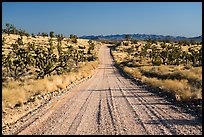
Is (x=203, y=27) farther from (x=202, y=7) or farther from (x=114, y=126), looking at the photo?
(x=114, y=126)

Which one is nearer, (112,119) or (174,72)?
(112,119)

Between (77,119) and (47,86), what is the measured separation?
35.2 ft

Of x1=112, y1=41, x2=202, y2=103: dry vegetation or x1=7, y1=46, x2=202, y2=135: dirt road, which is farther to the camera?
x1=112, y1=41, x2=202, y2=103: dry vegetation

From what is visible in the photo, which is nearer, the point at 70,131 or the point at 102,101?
the point at 70,131

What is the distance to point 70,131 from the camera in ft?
30.7

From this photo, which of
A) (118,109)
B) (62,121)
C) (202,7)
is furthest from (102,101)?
(202,7)

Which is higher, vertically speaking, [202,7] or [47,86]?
[202,7]

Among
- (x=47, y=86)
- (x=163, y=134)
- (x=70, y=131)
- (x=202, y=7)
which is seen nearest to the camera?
(x=163, y=134)

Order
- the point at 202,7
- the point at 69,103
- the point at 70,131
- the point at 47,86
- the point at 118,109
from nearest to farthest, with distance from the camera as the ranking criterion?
the point at 70,131
the point at 202,7
the point at 118,109
the point at 69,103
the point at 47,86

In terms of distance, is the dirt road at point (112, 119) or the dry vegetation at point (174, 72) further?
the dry vegetation at point (174, 72)

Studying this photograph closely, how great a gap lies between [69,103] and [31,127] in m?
5.24

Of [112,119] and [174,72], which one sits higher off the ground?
[112,119]

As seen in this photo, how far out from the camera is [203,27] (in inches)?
436

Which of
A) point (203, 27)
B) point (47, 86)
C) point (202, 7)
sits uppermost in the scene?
point (202, 7)
